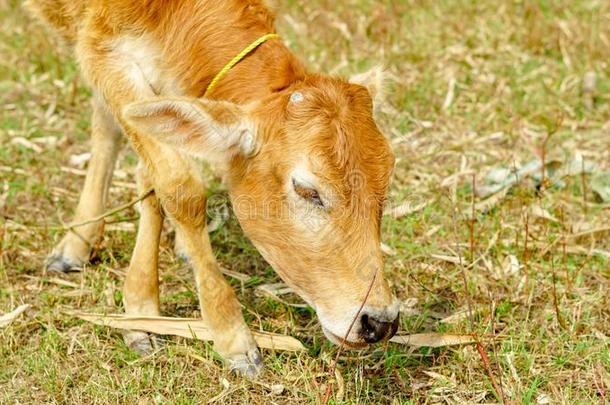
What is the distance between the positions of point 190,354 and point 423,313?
1.18 meters

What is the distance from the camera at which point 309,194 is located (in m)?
3.67

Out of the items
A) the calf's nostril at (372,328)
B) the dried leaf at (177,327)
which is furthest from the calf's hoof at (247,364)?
the calf's nostril at (372,328)

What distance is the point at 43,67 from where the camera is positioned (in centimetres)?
742

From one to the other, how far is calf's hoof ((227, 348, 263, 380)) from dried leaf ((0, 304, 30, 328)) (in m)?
1.14

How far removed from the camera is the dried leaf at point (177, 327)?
434cm

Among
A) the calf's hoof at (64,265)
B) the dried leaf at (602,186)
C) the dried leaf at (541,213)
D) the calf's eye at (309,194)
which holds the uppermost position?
the calf's eye at (309,194)

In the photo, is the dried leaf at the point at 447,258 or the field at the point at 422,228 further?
the dried leaf at the point at 447,258

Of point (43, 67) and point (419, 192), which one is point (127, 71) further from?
point (43, 67)

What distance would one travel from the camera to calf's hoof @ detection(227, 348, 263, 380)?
418 centimetres

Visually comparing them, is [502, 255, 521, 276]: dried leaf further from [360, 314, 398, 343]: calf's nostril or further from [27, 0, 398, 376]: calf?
[360, 314, 398, 343]: calf's nostril

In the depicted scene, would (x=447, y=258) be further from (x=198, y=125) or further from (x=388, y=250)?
(x=198, y=125)

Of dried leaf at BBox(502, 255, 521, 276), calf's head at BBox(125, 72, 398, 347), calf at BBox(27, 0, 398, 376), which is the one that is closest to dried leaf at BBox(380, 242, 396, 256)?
dried leaf at BBox(502, 255, 521, 276)

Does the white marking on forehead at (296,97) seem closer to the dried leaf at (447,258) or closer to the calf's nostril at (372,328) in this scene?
the calf's nostril at (372,328)

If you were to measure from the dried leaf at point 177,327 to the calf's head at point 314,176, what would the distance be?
50cm
